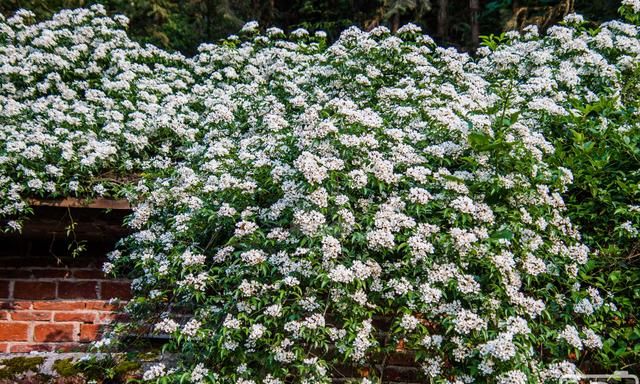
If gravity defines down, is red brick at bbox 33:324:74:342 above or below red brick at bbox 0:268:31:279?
below

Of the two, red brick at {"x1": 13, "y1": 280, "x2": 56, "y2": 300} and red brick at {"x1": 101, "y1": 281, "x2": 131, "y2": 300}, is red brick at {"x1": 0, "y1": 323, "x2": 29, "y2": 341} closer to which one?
red brick at {"x1": 13, "y1": 280, "x2": 56, "y2": 300}

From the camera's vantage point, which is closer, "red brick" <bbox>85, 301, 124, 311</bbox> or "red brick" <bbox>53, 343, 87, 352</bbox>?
"red brick" <bbox>53, 343, 87, 352</bbox>

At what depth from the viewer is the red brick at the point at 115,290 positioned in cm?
462

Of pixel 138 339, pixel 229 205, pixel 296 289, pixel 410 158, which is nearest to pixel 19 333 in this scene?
pixel 138 339

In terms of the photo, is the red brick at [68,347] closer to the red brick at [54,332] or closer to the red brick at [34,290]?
the red brick at [54,332]

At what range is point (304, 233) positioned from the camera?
10.2ft

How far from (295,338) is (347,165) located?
1.06 m

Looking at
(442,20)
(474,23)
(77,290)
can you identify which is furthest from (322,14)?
(77,290)

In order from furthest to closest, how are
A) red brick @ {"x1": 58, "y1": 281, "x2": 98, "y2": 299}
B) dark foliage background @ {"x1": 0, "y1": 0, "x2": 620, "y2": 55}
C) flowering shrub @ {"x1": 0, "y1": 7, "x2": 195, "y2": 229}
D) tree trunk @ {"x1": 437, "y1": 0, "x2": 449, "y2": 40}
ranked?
tree trunk @ {"x1": 437, "y1": 0, "x2": 449, "y2": 40} → dark foliage background @ {"x1": 0, "y1": 0, "x2": 620, "y2": 55} → red brick @ {"x1": 58, "y1": 281, "x2": 98, "y2": 299} → flowering shrub @ {"x1": 0, "y1": 7, "x2": 195, "y2": 229}

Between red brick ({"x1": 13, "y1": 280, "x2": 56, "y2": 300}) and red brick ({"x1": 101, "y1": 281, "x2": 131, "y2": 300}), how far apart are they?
1.23 feet

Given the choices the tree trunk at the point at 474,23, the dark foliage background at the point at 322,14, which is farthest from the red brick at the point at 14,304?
the tree trunk at the point at 474,23

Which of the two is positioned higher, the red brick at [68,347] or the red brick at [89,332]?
the red brick at [89,332]

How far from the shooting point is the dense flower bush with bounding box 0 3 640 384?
10.2 ft

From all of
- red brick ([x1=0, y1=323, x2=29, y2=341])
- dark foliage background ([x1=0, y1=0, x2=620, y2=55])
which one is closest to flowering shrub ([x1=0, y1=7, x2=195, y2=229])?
red brick ([x1=0, y1=323, x2=29, y2=341])
